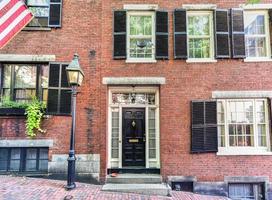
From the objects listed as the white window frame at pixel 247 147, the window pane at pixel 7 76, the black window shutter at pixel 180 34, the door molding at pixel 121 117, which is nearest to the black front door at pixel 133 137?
the door molding at pixel 121 117

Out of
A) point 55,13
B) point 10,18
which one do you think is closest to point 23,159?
point 10,18

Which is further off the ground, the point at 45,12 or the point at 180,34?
the point at 45,12

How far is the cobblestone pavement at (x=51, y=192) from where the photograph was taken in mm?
7352

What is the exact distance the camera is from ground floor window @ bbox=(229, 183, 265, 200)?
368 inches

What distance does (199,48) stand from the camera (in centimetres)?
1007

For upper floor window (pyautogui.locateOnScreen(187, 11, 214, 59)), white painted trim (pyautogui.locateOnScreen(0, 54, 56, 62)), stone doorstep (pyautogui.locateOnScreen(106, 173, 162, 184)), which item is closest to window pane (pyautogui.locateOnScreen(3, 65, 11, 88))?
white painted trim (pyautogui.locateOnScreen(0, 54, 56, 62))

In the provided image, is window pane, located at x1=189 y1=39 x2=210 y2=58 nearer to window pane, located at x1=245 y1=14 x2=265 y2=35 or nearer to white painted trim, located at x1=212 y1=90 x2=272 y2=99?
white painted trim, located at x1=212 y1=90 x2=272 y2=99

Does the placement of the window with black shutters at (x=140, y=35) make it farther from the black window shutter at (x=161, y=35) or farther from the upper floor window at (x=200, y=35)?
the upper floor window at (x=200, y=35)

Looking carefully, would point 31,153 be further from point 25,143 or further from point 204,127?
point 204,127

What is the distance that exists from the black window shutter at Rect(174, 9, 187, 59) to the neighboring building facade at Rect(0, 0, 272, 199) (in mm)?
38

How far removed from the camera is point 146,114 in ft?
33.2

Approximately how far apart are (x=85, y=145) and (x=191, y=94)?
4.29m

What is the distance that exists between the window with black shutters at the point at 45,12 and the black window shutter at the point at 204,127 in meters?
6.00

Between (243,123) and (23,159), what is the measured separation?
26.7 feet
